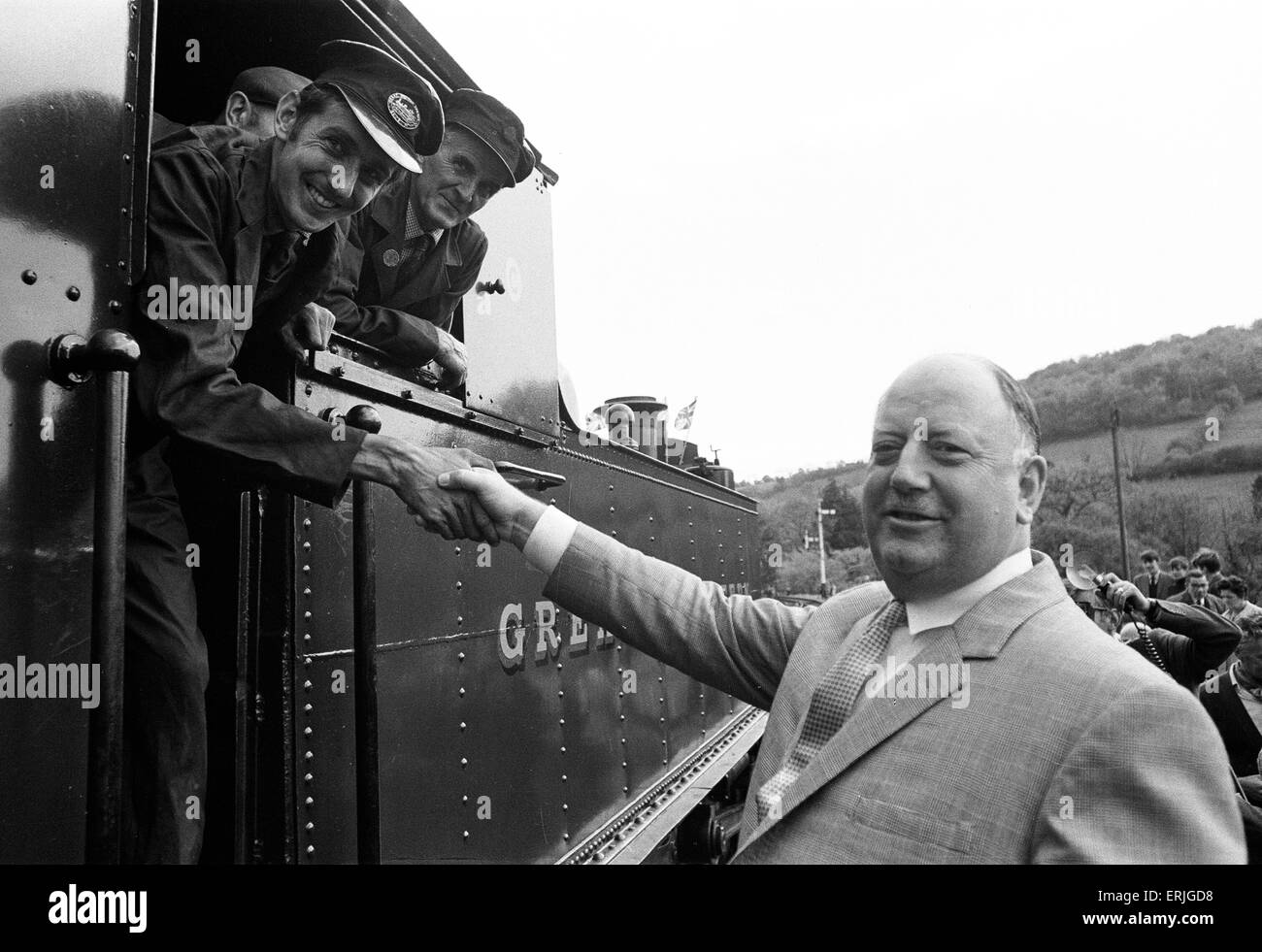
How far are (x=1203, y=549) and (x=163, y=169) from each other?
6416mm

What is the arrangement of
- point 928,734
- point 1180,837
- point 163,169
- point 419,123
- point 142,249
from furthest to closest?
1. point 419,123
2. point 163,169
3. point 142,249
4. point 928,734
5. point 1180,837

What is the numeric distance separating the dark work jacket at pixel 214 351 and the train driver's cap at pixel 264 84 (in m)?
0.69

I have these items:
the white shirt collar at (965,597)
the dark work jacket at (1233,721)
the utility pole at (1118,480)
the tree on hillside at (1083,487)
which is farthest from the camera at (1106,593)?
the white shirt collar at (965,597)

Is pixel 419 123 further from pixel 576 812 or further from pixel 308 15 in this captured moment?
pixel 576 812

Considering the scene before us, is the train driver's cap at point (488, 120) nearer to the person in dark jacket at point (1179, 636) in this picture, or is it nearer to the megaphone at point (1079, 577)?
the megaphone at point (1079, 577)

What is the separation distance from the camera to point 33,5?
1.47 metres

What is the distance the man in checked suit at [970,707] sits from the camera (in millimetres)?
1134

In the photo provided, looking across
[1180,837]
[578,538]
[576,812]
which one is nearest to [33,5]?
[578,538]

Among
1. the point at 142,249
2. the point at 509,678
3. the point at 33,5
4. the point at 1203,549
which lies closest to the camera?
the point at 33,5

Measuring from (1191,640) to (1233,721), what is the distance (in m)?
0.45

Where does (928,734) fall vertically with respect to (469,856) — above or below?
above

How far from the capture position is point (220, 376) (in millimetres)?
1767

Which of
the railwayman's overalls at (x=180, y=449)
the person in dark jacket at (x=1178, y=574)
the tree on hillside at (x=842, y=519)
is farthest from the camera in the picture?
the tree on hillside at (x=842, y=519)

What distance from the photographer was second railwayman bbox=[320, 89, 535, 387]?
8.89ft
